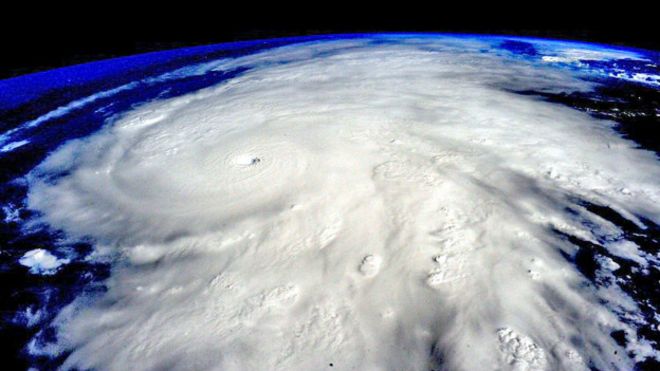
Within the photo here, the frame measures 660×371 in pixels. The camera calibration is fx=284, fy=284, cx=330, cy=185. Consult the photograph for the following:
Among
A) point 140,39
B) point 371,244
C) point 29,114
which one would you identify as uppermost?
point 140,39

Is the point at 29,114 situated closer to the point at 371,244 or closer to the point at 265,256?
the point at 265,256

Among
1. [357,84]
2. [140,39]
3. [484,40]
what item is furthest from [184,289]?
[484,40]

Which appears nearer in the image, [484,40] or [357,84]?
[357,84]

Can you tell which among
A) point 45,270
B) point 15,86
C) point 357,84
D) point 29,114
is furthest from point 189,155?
point 15,86

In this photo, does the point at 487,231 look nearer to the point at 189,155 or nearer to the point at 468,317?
the point at 468,317

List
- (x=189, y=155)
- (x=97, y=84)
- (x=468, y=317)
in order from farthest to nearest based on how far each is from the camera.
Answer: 1. (x=97, y=84)
2. (x=189, y=155)
3. (x=468, y=317)

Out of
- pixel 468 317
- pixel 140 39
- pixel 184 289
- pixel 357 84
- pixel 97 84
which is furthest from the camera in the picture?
pixel 97 84

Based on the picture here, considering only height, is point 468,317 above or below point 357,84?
below
